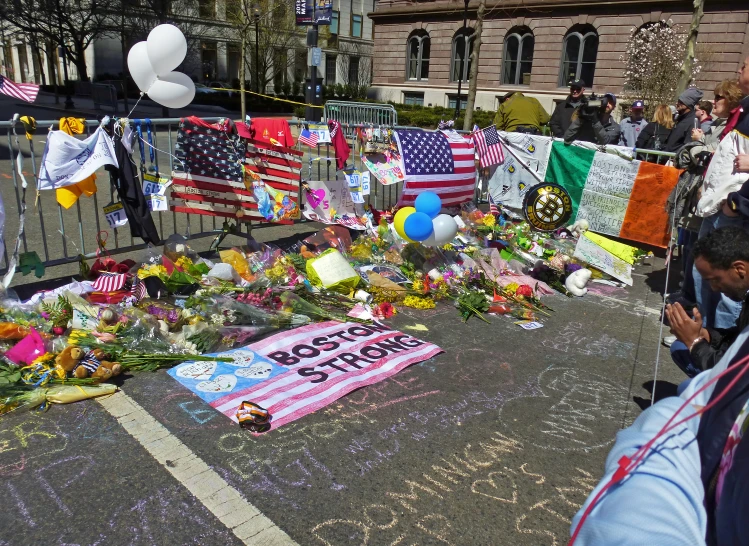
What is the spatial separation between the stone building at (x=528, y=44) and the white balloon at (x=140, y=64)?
828 inches

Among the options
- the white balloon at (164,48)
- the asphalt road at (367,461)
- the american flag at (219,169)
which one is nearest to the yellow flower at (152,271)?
the american flag at (219,169)

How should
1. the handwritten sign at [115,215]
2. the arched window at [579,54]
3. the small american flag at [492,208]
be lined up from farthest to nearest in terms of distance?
the arched window at [579,54], the small american flag at [492,208], the handwritten sign at [115,215]

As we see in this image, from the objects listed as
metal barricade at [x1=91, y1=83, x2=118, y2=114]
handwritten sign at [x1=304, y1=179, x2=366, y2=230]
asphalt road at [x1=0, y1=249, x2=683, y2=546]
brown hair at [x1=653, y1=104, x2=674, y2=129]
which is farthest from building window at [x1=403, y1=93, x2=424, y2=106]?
asphalt road at [x1=0, y1=249, x2=683, y2=546]

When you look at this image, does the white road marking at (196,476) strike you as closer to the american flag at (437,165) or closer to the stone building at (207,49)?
the american flag at (437,165)

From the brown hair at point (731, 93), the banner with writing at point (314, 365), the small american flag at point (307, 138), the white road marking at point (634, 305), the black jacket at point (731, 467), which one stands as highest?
the brown hair at point (731, 93)

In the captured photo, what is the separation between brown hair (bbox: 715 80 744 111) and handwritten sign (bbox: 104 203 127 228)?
18.4 feet

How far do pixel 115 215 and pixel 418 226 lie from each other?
291cm

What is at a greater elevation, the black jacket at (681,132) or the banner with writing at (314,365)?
the black jacket at (681,132)

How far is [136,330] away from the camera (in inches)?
174

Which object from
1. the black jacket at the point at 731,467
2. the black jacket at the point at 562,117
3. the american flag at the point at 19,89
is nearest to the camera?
the black jacket at the point at 731,467

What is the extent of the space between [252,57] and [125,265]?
37584 mm

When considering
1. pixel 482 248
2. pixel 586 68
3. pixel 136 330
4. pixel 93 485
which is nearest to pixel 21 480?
pixel 93 485

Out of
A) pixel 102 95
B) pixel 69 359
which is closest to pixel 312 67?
pixel 102 95

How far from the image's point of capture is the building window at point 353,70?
53438 millimetres
